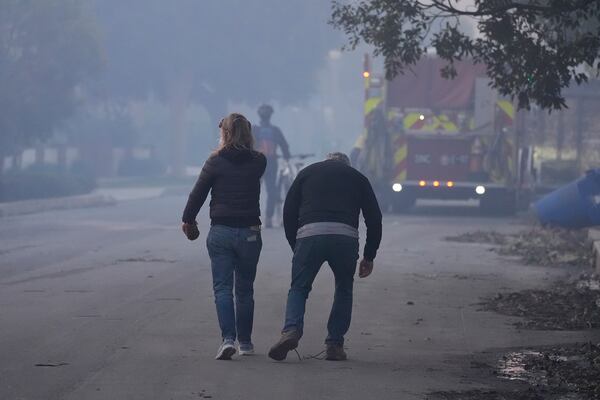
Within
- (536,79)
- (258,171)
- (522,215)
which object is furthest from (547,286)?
(522,215)

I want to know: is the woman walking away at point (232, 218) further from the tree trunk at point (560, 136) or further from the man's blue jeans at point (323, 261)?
the tree trunk at point (560, 136)

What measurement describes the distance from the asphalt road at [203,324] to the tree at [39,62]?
14564 mm

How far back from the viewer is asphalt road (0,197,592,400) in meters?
8.38

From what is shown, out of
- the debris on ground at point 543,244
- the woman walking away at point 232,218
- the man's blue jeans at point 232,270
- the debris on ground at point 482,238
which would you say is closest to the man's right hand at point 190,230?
the woman walking away at point 232,218

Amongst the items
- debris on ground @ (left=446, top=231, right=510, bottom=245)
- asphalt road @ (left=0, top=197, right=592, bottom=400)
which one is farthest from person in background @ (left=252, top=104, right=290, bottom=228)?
debris on ground @ (left=446, top=231, right=510, bottom=245)

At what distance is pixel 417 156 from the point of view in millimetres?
30016

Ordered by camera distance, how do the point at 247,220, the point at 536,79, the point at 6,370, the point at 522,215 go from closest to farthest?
the point at 6,370, the point at 247,220, the point at 536,79, the point at 522,215

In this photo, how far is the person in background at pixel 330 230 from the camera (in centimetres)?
952

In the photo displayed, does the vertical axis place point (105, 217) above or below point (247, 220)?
below

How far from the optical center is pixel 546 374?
29.0ft

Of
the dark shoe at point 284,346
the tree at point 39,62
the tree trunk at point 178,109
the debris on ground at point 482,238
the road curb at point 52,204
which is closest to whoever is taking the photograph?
the dark shoe at point 284,346

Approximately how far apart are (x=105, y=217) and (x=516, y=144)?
29.9 feet

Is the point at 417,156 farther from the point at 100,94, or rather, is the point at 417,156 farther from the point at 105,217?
the point at 100,94

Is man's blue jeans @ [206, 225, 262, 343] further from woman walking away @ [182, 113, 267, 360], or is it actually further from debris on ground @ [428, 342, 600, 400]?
debris on ground @ [428, 342, 600, 400]
